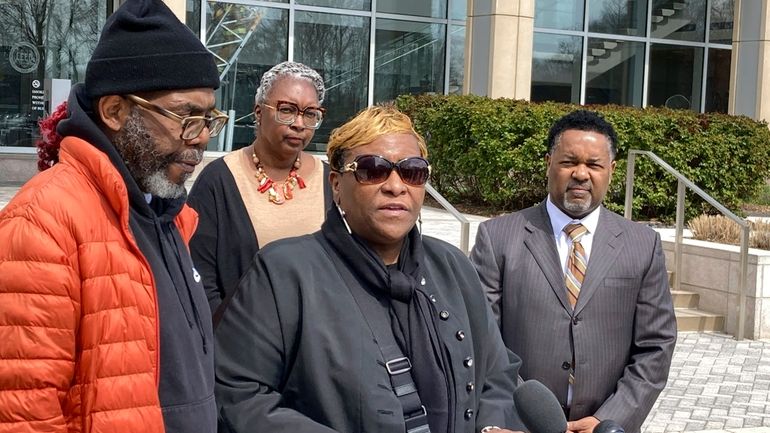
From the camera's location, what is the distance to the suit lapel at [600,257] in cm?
379

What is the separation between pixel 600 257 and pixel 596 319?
0.79ft

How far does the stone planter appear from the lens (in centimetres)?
1021

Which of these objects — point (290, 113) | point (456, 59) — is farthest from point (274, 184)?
point (456, 59)

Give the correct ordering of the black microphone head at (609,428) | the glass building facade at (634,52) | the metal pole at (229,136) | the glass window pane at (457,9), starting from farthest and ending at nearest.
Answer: the glass building facade at (634,52)
the glass window pane at (457,9)
the metal pole at (229,136)
the black microphone head at (609,428)

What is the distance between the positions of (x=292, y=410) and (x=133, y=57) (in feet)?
3.19

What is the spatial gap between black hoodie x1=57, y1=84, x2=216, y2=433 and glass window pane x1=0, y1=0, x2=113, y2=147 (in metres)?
15.6

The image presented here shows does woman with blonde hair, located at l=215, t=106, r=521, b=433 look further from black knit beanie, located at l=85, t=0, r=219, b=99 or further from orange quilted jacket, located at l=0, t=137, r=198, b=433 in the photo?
black knit beanie, located at l=85, t=0, r=219, b=99

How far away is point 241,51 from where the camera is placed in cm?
1927

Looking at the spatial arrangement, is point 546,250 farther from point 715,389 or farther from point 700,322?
point 700,322

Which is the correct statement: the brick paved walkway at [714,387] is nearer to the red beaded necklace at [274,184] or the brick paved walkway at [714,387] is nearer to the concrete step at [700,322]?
the concrete step at [700,322]

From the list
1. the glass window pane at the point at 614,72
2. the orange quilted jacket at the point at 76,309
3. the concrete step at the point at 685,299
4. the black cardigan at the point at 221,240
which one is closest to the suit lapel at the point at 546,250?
the black cardigan at the point at 221,240

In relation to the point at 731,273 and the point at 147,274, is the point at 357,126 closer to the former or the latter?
the point at 147,274

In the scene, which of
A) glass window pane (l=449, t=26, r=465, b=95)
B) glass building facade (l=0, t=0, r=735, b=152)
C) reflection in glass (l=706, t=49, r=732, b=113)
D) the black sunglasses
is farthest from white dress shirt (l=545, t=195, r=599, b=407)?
reflection in glass (l=706, t=49, r=732, b=113)

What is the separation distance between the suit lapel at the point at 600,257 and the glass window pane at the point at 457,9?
1785cm
